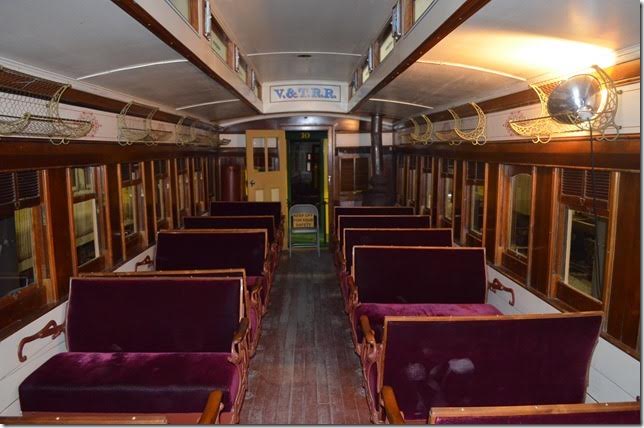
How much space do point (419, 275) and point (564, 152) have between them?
1509 mm

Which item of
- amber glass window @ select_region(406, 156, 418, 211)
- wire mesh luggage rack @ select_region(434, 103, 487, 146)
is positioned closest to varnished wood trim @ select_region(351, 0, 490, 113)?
wire mesh luggage rack @ select_region(434, 103, 487, 146)

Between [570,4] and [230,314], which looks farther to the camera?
[230,314]

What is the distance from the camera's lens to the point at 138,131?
4938mm

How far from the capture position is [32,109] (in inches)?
121

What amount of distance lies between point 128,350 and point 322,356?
1675 millimetres

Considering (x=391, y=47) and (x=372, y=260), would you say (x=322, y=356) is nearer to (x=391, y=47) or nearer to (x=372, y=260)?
(x=372, y=260)

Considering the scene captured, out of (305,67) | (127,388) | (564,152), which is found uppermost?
(305,67)

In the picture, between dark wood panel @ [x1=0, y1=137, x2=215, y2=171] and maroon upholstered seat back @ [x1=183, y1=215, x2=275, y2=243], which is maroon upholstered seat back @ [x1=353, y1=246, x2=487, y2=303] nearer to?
maroon upholstered seat back @ [x1=183, y1=215, x2=275, y2=243]

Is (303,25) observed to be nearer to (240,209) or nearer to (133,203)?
(133,203)

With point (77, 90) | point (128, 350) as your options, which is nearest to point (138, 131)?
point (77, 90)

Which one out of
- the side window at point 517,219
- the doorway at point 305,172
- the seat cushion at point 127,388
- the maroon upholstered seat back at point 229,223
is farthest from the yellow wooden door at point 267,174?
the seat cushion at point 127,388

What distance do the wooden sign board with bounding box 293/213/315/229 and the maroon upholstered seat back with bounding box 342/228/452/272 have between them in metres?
3.99

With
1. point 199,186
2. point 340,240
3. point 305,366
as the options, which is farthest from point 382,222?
point 199,186

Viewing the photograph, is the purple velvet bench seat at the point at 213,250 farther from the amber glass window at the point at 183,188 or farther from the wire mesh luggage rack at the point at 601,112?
the wire mesh luggage rack at the point at 601,112
